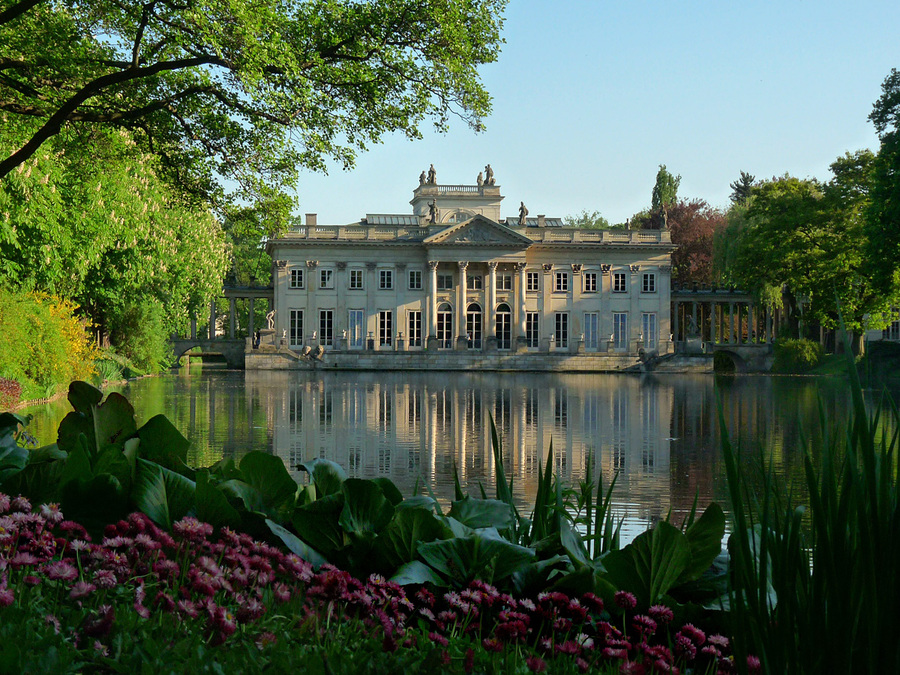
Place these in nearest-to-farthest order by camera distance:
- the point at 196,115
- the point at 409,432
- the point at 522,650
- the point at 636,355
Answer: the point at 522,650, the point at 196,115, the point at 409,432, the point at 636,355

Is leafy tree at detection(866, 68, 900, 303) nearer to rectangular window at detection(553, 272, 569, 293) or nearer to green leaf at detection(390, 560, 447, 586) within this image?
green leaf at detection(390, 560, 447, 586)

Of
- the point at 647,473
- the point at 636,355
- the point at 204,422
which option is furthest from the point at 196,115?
the point at 636,355

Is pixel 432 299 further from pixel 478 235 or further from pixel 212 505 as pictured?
pixel 212 505

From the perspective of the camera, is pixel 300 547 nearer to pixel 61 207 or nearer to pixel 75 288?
pixel 61 207

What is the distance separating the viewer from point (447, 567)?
3.33m

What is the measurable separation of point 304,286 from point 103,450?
190ft

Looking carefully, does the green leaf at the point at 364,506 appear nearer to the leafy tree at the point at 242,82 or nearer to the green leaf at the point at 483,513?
the green leaf at the point at 483,513

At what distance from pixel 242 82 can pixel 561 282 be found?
179ft

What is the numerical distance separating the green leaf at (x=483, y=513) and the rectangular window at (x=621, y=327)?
60625mm

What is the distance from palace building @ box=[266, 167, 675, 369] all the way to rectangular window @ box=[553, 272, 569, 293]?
78mm

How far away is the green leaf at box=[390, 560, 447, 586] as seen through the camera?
3.14 metres

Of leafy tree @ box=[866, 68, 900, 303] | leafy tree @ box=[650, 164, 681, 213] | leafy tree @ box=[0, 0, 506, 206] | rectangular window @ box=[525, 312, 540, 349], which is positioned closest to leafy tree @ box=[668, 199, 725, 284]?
leafy tree @ box=[650, 164, 681, 213]

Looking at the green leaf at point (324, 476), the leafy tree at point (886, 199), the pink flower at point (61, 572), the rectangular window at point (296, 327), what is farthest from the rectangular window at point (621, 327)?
the pink flower at point (61, 572)

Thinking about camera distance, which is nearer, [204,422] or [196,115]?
[196,115]
